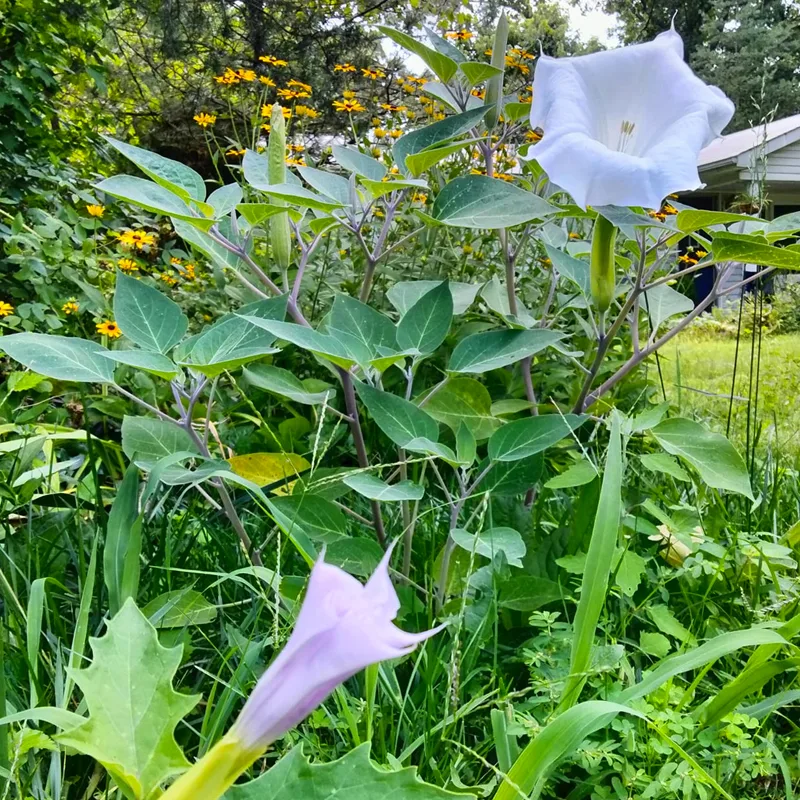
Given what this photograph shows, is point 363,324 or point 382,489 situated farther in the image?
point 363,324

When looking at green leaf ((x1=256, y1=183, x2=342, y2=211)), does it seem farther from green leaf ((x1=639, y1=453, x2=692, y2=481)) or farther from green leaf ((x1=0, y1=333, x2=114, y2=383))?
green leaf ((x1=639, y1=453, x2=692, y2=481))

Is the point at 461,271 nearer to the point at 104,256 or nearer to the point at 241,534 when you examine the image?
the point at 241,534

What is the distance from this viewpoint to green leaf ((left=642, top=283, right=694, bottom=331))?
3.82ft

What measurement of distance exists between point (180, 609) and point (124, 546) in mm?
100

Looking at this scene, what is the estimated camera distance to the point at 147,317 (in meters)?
0.81

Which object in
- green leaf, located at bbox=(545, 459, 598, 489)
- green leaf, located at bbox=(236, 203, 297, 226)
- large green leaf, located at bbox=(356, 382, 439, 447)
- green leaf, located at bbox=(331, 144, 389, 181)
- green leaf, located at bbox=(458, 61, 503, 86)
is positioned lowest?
green leaf, located at bbox=(545, 459, 598, 489)

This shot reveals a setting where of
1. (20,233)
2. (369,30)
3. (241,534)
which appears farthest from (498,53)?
(369,30)

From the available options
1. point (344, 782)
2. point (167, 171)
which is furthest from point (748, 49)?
point (344, 782)

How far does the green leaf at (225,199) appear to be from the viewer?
850mm

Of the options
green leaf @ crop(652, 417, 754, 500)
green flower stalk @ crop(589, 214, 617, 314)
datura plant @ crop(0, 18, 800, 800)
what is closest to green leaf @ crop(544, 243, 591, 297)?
datura plant @ crop(0, 18, 800, 800)

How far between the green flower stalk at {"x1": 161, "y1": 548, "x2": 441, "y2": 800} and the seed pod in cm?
69

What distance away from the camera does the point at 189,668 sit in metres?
0.85

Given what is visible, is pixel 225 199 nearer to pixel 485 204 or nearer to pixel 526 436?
pixel 485 204

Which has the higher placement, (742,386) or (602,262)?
(602,262)
